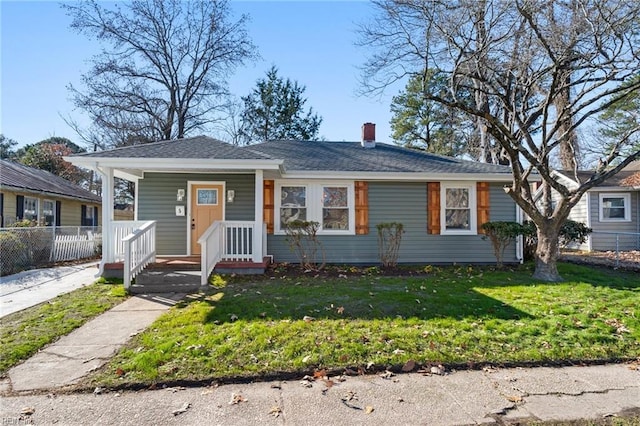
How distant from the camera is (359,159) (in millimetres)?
10711

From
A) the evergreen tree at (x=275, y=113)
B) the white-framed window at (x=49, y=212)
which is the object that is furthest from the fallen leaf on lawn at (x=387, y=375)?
the evergreen tree at (x=275, y=113)

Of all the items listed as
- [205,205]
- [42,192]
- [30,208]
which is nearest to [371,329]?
[205,205]

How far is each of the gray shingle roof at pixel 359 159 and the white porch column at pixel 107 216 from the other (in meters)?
3.18

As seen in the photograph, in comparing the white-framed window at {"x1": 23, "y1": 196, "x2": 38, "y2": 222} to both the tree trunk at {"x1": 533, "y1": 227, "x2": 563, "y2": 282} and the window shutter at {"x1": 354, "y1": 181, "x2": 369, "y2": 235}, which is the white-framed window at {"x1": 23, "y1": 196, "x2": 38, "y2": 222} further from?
the tree trunk at {"x1": 533, "y1": 227, "x2": 563, "y2": 282}

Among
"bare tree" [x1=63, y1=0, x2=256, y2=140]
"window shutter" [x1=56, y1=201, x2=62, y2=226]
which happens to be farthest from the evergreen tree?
"window shutter" [x1=56, y1=201, x2=62, y2=226]

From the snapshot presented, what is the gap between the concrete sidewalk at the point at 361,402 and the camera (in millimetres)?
2686

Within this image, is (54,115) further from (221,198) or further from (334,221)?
(334,221)

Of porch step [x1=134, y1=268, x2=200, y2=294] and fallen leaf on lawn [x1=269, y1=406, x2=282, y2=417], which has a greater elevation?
porch step [x1=134, y1=268, x2=200, y2=294]

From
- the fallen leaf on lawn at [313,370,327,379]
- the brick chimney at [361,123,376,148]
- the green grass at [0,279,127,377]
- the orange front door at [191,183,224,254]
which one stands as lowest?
the fallen leaf on lawn at [313,370,327,379]

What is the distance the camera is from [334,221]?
9.80 m

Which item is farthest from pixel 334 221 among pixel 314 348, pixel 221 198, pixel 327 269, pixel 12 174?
pixel 12 174

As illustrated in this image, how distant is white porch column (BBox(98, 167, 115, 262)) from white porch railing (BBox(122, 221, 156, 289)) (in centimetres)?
21

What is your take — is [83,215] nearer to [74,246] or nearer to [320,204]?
[74,246]

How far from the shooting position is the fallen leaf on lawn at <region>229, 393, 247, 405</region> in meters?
2.89
